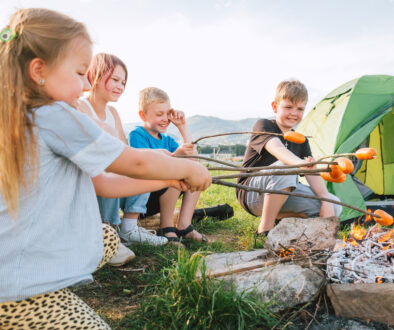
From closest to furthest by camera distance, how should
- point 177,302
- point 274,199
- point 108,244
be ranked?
point 177,302 < point 108,244 < point 274,199

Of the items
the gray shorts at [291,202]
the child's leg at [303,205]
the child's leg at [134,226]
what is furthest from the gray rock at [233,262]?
the child's leg at [303,205]

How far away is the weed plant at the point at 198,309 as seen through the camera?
1.69 metres

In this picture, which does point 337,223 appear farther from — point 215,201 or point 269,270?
point 215,201

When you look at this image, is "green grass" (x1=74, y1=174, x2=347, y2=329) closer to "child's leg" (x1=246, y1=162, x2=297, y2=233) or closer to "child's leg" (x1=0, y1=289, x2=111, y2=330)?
"child's leg" (x1=0, y1=289, x2=111, y2=330)

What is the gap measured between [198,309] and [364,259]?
111 centimetres

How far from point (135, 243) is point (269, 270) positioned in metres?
1.42

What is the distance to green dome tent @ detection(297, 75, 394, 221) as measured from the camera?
418cm

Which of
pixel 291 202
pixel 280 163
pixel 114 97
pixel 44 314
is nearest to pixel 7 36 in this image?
pixel 44 314

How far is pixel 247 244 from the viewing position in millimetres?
3297

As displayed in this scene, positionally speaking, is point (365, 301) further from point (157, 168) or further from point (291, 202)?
Result: point (291, 202)

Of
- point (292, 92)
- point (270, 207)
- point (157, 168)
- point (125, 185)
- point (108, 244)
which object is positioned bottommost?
point (270, 207)

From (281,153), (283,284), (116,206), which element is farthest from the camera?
(281,153)

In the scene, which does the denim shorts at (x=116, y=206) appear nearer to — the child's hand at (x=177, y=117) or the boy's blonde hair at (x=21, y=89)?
the child's hand at (x=177, y=117)

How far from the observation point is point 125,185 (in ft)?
5.96
